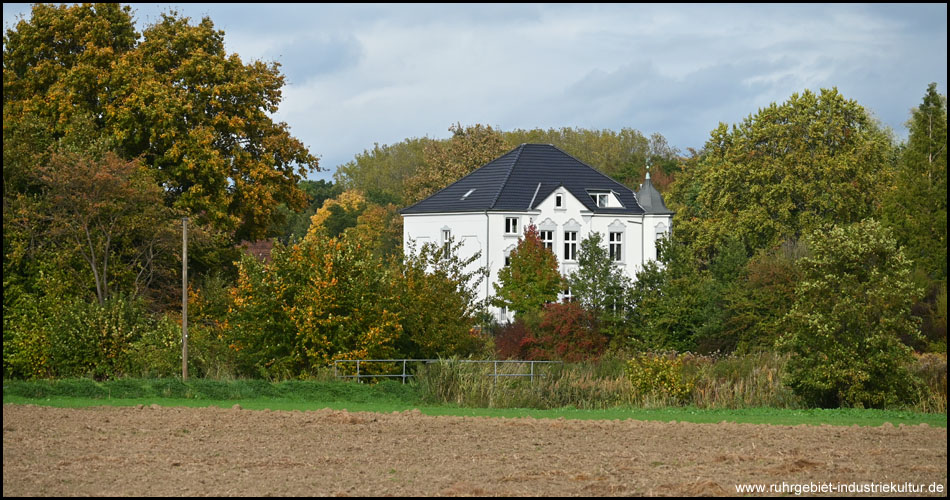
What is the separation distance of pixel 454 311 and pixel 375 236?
53.7 meters

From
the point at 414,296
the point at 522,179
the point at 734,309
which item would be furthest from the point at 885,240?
the point at 522,179

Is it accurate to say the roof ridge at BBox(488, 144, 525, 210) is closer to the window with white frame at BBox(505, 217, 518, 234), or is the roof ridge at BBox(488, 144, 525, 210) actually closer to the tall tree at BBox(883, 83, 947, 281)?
the window with white frame at BBox(505, 217, 518, 234)

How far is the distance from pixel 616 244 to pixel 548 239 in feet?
13.6

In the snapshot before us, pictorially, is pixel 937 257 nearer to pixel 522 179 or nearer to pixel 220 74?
pixel 522 179

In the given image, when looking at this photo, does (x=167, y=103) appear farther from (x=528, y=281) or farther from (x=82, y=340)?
(x=528, y=281)

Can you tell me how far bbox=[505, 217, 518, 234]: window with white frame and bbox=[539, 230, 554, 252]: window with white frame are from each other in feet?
4.66

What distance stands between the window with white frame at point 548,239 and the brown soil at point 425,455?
120 ft

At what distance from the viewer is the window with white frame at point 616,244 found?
6256cm

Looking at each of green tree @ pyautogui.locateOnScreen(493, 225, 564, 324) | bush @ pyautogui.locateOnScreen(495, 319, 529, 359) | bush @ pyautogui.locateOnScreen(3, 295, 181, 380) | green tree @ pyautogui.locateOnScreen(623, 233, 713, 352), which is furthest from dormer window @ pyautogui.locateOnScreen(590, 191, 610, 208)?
bush @ pyautogui.locateOnScreen(3, 295, 181, 380)

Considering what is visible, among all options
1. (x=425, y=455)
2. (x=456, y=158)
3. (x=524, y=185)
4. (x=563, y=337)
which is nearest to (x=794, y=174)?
(x=524, y=185)

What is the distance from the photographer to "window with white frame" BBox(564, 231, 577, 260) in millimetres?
61625

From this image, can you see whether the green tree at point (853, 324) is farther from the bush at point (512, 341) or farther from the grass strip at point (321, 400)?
the bush at point (512, 341)

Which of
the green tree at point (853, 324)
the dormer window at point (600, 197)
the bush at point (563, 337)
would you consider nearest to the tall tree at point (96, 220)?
the bush at point (563, 337)

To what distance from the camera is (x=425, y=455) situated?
59.4ft
